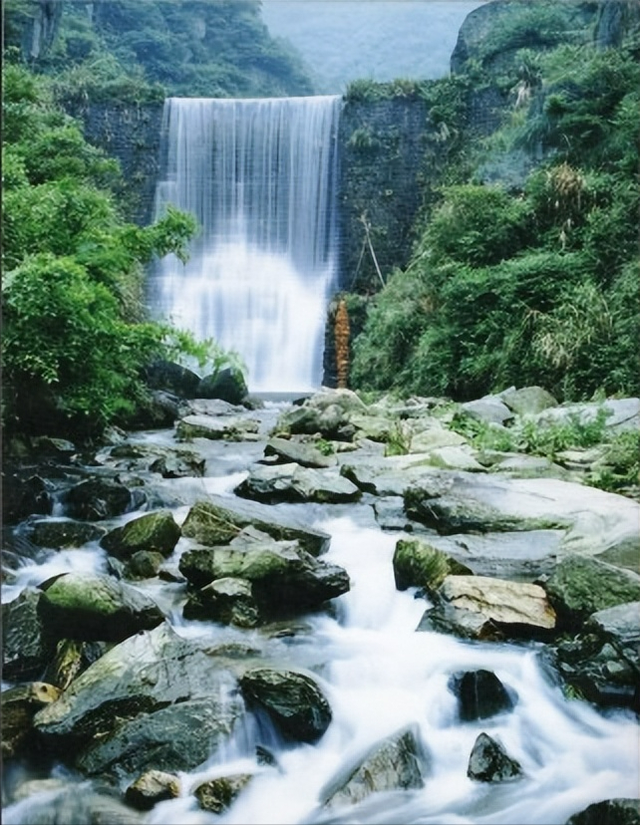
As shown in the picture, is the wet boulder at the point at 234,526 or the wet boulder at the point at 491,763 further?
the wet boulder at the point at 234,526

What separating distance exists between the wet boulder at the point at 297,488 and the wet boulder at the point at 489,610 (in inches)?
60.1

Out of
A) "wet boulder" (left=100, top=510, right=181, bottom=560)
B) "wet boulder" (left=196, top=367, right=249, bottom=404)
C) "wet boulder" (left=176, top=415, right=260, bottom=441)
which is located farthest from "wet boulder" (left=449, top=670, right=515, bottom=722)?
"wet boulder" (left=176, top=415, right=260, bottom=441)

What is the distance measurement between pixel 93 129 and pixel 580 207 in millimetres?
8318

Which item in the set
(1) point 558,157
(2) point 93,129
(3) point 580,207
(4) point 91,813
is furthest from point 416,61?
(2) point 93,129

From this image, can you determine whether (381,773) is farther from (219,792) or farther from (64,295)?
(64,295)

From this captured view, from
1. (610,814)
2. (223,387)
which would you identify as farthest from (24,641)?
(223,387)

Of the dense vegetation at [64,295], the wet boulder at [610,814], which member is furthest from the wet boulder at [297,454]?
the wet boulder at [610,814]

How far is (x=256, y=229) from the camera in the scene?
8742 mm

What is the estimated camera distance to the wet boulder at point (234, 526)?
3764 millimetres

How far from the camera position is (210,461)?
228 inches

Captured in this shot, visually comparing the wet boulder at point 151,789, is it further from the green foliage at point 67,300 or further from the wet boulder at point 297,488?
the wet boulder at point 297,488

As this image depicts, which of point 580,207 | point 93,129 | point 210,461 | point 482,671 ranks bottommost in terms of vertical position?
point 210,461

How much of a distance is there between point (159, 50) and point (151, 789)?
5539 mm

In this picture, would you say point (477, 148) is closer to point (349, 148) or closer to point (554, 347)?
point (349, 148)
